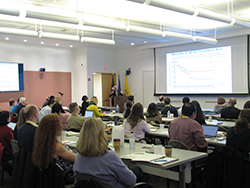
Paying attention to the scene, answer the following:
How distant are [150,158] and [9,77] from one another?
32.7 ft

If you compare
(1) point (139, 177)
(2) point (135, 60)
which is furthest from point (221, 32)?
(1) point (139, 177)

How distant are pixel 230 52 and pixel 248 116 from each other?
7.62 meters

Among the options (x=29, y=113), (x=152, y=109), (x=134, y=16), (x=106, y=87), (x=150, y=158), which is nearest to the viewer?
(x=150, y=158)

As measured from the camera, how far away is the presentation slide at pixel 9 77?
10.9 m

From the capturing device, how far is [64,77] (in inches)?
517

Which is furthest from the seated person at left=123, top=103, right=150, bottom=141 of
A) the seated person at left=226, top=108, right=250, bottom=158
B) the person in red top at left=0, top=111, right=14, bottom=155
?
the person in red top at left=0, top=111, right=14, bottom=155

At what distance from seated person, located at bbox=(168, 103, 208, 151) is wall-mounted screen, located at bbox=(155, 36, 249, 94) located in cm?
746

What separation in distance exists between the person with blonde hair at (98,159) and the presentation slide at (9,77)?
32.7ft

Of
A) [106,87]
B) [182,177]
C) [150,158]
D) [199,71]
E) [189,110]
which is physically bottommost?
[182,177]

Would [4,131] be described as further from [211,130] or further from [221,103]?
[221,103]

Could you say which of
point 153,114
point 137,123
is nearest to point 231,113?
point 153,114

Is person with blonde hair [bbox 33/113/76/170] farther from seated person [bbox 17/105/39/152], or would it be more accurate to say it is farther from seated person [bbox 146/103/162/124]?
seated person [bbox 146/103/162/124]

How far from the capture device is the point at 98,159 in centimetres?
215

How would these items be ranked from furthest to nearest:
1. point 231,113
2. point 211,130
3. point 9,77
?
point 9,77 → point 231,113 → point 211,130
